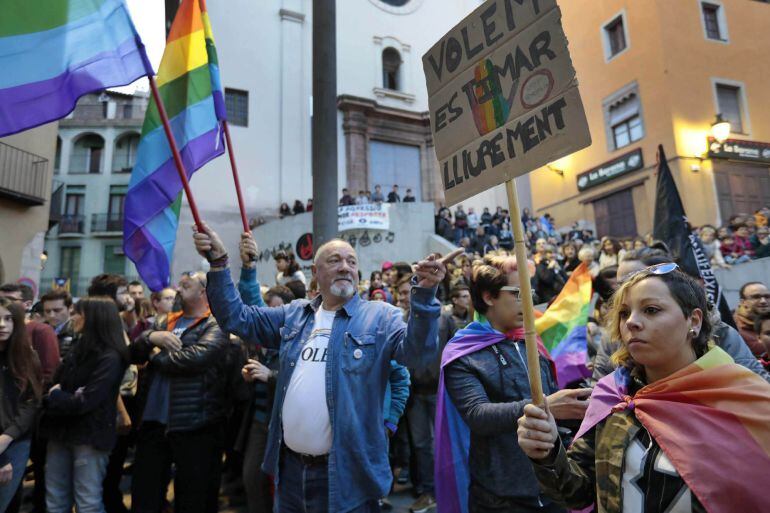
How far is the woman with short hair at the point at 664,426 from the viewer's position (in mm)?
1490

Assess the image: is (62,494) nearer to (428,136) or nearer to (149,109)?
(149,109)

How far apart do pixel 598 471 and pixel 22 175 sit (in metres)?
15.3

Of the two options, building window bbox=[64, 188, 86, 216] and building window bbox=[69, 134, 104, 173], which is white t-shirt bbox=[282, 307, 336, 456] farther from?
building window bbox=[69, 134, 104, 173]

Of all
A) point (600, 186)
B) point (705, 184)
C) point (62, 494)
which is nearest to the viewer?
point (62, 494)

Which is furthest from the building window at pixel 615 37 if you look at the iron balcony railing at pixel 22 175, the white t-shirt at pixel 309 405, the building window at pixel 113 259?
the building window at pixel 113 259

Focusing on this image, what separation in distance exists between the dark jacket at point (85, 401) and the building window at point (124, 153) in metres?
33.6

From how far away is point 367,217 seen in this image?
51.3ft

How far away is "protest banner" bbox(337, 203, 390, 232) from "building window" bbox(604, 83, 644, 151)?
10810mm

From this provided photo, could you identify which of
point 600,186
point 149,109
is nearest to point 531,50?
point 149,109

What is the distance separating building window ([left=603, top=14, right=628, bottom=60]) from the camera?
2020 centimetres

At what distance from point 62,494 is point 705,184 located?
66.6 ft

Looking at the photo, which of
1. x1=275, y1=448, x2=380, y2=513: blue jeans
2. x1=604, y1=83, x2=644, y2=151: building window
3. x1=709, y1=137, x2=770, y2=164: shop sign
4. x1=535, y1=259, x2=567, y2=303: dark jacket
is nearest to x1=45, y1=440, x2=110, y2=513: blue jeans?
x1=275, y1=448, x2=380, y2=513: blue jeans

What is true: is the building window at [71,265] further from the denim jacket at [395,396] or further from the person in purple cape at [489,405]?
the person in purple cape at [489,405]

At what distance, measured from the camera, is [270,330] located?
3.06m
